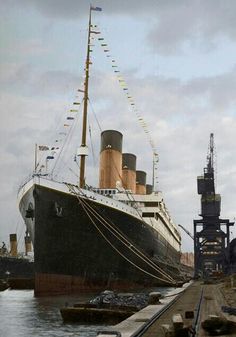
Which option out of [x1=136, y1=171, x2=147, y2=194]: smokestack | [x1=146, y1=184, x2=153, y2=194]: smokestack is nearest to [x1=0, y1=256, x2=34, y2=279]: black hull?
[x1=146, y1=184, x2=153, y2=194]: smokestack

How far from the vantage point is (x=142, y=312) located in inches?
699

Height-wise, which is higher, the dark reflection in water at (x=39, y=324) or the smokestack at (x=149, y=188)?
the smokestack at (x=149, y=188)

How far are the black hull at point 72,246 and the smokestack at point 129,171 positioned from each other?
15.1m

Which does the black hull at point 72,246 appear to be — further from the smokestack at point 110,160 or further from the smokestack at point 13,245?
the smokestack at point 13,245

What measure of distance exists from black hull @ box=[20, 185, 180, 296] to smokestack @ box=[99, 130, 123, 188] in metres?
8.75

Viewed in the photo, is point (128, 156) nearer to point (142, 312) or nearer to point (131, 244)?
point (131, 244)

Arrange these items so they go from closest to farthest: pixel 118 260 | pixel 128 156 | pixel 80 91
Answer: pixel 118 260 → pixel 80 91 → pixel 128 156

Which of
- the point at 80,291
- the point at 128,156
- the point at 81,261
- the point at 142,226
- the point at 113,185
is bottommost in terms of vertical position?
the point at 80,291

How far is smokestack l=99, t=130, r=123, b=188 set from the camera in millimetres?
46375

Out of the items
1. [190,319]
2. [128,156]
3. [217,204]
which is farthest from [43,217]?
[217,204]

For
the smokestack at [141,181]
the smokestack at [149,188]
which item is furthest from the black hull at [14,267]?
the smokestack at [141,181]

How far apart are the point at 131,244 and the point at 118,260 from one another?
90.1 inches

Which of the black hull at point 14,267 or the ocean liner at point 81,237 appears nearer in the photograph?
the ocean liner at point 81,237

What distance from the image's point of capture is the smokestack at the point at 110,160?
46375 mm
